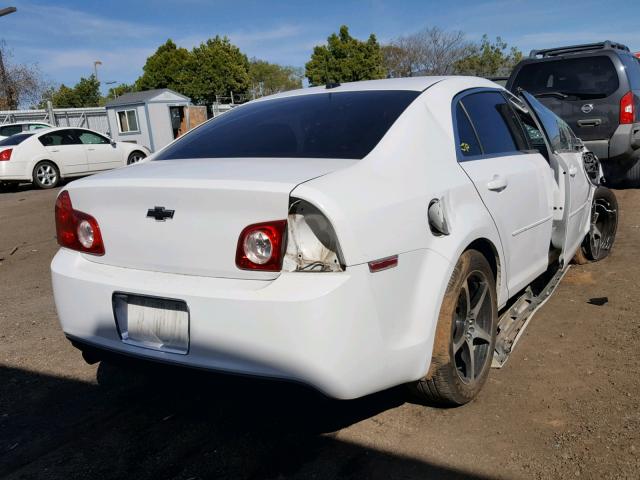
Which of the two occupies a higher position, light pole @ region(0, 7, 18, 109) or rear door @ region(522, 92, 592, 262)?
light pole @ region(0, 7, 18, 109)

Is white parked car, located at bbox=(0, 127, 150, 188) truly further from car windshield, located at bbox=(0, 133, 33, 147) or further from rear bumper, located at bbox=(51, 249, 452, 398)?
rear bumper, located at bbox=(51, 249, 452, 398)

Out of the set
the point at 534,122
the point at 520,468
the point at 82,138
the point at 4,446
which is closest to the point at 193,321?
the point at 4,446

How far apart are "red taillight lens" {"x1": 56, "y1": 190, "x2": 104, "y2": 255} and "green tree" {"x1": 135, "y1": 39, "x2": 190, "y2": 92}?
4915 cm

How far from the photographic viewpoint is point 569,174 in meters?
4.09

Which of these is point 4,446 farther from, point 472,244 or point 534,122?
point 534,122

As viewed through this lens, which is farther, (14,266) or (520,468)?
(14,266)

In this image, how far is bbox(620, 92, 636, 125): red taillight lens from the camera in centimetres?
764

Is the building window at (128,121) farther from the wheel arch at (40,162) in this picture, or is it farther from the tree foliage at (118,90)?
the tree foliage at (118,90)

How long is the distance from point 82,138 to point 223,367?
14.5m

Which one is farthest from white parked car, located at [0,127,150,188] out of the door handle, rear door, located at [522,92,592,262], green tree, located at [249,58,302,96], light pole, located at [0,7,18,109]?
green tree, located at [249,58,302,96]

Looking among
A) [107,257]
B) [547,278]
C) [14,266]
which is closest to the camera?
[107,257]

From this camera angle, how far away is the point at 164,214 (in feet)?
7.87

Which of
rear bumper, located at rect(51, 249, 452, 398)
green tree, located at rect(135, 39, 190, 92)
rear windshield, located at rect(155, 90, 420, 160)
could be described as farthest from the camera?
green tree, located at rect(135, 39, 190, 92)

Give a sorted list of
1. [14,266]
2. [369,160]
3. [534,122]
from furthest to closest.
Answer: [14,266]
[534,122]
[369,160]
